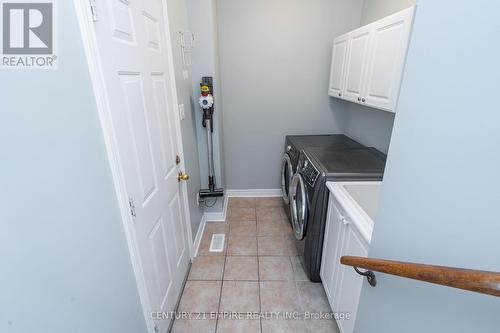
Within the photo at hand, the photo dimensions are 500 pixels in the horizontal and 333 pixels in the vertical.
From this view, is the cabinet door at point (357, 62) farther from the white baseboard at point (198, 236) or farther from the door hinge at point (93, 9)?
the white baseboard at point (198, 236)

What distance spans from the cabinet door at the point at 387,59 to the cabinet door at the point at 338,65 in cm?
52

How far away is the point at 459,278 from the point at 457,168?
223mm

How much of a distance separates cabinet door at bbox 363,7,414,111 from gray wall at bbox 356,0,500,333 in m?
0.97

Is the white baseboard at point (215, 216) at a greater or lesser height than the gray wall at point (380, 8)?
lesser

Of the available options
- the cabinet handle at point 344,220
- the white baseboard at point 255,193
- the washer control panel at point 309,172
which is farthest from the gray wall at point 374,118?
the white baseboard at point 255,193

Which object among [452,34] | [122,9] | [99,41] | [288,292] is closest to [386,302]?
[452,34]

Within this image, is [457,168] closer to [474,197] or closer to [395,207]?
[474,197]

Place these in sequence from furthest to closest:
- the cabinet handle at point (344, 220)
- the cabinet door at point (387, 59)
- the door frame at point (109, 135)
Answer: the cabinet door at point (387, 59) → the cabinet handle at point (344, 220) → the door frame at point (109, 135)

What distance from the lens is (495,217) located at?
437mm

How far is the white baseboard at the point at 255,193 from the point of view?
3.28 m

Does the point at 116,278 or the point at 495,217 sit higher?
the point at 495,217

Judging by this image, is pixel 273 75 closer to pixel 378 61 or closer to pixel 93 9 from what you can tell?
pixel 378 61

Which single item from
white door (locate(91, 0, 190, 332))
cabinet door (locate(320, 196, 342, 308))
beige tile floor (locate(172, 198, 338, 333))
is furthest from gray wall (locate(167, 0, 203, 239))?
cabinet door (locate(320, 196, 342, 308))

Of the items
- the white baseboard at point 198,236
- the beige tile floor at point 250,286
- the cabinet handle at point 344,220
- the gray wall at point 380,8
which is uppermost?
the gray wall at point 380,8
